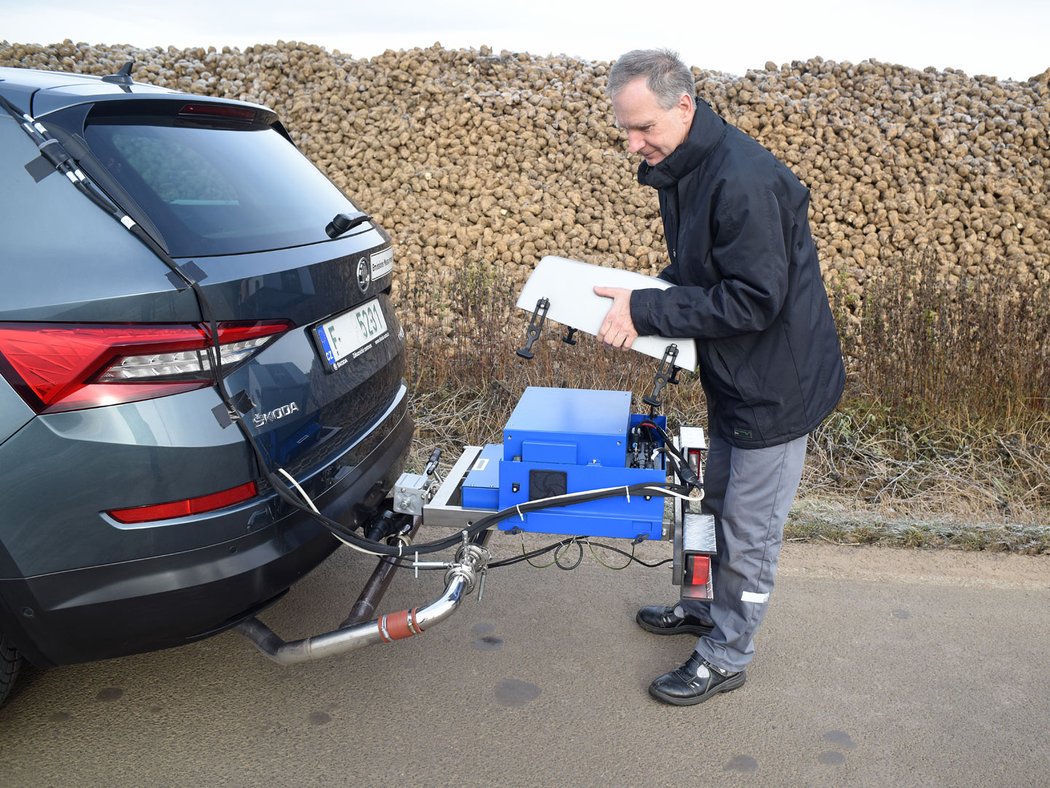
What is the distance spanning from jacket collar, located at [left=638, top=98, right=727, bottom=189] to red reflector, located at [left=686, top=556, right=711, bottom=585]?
45.8 inches

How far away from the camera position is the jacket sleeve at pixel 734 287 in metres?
2.38

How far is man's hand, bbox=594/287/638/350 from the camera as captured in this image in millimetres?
2516

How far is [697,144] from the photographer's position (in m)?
2.48

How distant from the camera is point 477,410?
5.36m

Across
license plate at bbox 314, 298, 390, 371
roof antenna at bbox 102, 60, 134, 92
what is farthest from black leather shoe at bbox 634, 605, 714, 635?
roof antenna at bbox 102, 60, 134, 92

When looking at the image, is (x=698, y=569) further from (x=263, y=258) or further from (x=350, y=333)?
(x=263, y=258)

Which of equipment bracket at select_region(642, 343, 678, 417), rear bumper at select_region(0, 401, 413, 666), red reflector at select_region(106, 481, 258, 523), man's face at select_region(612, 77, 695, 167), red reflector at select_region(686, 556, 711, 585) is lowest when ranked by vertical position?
red reflector at select_region(686, 556, 711, 585)

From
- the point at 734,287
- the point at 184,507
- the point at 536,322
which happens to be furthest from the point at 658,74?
the point at 184,507

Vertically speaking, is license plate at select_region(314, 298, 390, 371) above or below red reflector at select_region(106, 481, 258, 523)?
above

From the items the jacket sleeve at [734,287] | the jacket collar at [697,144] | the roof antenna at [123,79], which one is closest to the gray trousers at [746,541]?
the jacket sleeve at [734,287]

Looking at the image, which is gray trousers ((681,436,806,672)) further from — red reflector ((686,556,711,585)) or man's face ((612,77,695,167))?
man's face ((612,77,695,167))

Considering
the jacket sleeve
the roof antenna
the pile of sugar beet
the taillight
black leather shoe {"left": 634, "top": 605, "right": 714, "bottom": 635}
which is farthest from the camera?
the pile of sugar beet

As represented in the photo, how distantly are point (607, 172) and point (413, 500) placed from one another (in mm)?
8329

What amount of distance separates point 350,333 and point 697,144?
1.21 m
